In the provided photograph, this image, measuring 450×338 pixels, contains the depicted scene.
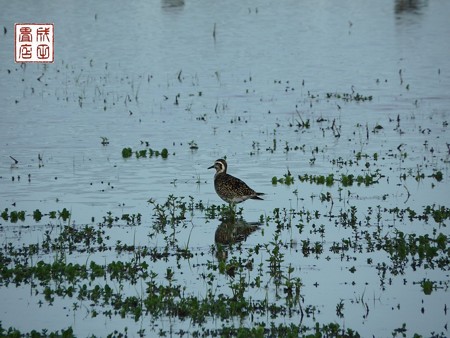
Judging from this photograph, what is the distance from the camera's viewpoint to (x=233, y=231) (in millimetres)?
17969

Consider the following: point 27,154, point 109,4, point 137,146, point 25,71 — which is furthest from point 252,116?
point 109,4

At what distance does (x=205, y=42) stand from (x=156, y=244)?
3206 cm

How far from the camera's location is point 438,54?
43.8 m

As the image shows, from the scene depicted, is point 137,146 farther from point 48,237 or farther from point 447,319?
point 447,319

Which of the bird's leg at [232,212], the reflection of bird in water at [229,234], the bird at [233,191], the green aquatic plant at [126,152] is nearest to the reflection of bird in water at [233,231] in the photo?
the reflection of bird in water at [229,234]

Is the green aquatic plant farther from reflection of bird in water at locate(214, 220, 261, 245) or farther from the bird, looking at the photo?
reflection of bird in water at locate(214, 220, 261, 245)

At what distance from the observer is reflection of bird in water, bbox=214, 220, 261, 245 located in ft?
57.1

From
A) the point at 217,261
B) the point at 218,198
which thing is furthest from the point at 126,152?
the point at 217,261

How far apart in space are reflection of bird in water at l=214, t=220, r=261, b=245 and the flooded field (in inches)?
2.6

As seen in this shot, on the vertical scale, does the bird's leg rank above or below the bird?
below

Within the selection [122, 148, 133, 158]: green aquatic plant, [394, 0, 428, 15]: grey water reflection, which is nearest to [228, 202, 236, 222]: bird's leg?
[122, 148, 133, 158]: green aquatic plant

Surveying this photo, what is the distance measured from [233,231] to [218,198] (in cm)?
288

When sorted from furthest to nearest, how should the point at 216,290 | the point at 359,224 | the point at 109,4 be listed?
the point at 109,4, the point at 359,224, the point at 216,290

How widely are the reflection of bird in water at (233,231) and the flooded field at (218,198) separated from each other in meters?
0.07
